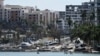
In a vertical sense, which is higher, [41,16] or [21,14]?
[21,14]

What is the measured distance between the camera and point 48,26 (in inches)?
4990

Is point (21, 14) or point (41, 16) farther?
point (41, 16)

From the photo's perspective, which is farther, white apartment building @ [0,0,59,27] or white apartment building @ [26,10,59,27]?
white apartment building @ [0,0,59,27]

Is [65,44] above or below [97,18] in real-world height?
below

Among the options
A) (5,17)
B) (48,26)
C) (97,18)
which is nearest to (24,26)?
(48,26)

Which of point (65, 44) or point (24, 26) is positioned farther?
point (24, 26)

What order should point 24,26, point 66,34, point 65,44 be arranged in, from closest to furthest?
point 65,44 → point 66,34 → point 24,26

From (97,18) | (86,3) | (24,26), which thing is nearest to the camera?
(97,18)

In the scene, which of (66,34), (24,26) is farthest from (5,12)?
→ (66,34)

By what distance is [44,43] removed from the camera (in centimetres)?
10638

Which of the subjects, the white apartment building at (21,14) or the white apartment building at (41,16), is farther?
the white apartment building at (21,14)

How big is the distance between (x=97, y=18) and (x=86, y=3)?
48.0 metres

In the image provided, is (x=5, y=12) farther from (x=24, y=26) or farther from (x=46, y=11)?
(x=24, y=26)

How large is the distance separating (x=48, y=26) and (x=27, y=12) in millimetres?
22209
